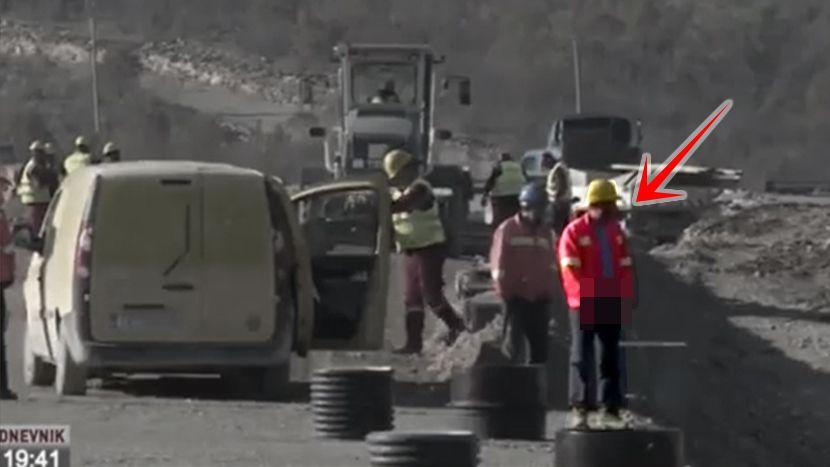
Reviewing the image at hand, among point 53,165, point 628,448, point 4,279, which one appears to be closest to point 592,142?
point 53,165

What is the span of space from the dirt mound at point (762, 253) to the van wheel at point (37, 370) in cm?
1409

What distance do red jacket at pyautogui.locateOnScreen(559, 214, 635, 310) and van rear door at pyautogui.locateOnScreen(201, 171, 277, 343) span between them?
4.21m

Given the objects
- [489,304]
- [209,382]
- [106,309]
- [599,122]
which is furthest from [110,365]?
[599,122]

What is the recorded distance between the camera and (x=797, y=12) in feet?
384

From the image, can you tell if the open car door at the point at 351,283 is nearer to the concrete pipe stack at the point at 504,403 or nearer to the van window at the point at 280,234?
the van window at the point at 280,234

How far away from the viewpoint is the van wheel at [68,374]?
59.3 feet

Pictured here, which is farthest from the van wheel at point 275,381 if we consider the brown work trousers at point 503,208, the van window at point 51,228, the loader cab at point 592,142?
the loader cab at point 592,142

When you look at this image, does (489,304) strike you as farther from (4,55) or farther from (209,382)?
(4,55)

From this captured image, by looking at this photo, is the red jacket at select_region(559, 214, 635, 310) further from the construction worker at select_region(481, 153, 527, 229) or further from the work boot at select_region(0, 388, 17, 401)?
the construction worker at select_region(481, 153, 527, 229)

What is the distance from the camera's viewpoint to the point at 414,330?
21719mm

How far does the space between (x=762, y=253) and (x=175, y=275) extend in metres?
21.3

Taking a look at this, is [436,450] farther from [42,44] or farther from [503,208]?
[42,44]

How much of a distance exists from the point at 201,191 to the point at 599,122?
1491 inches

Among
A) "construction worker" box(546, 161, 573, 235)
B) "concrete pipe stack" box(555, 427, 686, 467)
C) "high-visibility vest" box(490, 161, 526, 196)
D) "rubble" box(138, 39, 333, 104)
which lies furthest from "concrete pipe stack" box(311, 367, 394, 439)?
"rubble" box(138, 39, 333, 104)
